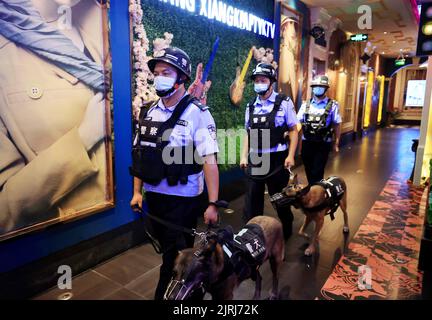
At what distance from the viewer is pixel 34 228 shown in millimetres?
2408

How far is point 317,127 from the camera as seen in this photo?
389cm

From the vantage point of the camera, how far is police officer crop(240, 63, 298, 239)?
298 cm

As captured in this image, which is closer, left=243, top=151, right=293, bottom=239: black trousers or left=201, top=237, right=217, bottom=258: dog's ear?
left=201, top=237, right=217, bottom=258: dog's ear

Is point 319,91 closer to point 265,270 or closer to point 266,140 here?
point 266,140

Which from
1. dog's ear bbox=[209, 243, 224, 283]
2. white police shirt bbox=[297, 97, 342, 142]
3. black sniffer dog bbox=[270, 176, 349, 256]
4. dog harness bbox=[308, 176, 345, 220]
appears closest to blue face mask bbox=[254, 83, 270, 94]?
black sniffer dog bbox=[270, 176, 349, 256]

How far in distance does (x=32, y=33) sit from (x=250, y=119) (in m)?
1.92

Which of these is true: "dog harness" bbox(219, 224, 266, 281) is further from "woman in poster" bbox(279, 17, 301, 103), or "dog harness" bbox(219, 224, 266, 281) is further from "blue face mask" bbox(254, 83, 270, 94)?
"woman in poster" bbox(279, 17, 301, 103)

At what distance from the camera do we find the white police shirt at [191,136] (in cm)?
182

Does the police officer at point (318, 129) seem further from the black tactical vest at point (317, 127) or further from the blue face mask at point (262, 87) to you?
the blue face mask at point (262, 87)

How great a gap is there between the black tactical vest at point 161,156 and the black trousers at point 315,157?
2.40 m

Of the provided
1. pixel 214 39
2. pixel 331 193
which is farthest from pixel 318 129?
pixel 214 39

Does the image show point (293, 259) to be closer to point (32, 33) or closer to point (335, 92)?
point (32, 33)

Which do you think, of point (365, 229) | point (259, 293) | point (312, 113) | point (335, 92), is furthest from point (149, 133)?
point (335, 92)

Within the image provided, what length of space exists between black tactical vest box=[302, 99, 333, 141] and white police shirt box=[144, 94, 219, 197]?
2347 millimetres
